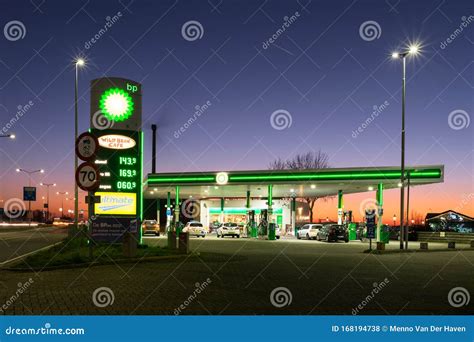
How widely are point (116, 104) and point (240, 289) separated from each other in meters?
16.2

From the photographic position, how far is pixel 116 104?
87.2 ft

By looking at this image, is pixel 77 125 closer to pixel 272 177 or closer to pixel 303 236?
pixel 272 177

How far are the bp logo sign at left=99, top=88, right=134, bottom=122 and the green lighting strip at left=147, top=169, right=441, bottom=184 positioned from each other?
2016 cm

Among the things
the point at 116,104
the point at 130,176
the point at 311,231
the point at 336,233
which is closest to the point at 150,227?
A: the point at 311,231

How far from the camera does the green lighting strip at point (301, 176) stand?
133ft

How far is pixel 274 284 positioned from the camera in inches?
533

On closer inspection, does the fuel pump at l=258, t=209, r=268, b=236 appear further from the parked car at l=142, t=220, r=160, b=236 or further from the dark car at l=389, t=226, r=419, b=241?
the dark car at l=389, t=226, r=419, b=241

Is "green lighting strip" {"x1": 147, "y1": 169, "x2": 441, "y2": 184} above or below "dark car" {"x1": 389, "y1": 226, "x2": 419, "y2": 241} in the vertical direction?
Result: above

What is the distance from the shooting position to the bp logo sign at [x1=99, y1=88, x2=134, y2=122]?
86.9 ft

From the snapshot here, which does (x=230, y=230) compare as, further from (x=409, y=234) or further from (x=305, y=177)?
(x=409, y=234)

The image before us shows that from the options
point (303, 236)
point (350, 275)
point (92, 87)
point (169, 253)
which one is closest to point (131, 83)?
point (92, 87)

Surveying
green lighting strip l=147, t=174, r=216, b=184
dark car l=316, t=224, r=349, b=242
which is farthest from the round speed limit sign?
green lighting strip l=147, t=174, r=216, b=184

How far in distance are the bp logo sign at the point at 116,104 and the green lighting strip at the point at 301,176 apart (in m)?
20.2

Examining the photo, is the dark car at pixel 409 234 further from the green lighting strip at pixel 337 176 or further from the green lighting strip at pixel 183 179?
the green lighting strip at pixel 183 179
